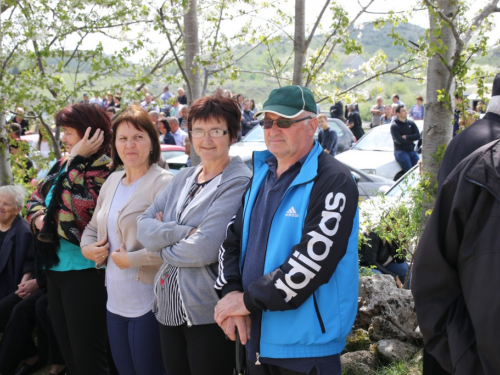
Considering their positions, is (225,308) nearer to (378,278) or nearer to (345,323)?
(345,323)

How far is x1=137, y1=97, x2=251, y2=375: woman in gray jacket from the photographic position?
294 cm

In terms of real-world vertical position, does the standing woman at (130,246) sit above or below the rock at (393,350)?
above

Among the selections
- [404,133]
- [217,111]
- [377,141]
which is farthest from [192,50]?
[377,141]

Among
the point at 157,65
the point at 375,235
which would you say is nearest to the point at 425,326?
the point at 375,235

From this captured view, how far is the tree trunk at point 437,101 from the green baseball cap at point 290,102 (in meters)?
1.98

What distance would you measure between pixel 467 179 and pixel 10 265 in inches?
178

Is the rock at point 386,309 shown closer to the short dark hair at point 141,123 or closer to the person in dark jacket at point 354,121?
the short dark hair at point 141,123

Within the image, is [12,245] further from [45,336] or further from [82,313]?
[82,313]

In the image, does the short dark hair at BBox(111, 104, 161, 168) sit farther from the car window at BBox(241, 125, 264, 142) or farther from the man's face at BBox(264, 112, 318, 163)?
the car window at BBox(241, 125, 264, 142)

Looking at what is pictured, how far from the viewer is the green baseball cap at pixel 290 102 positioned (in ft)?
8.70

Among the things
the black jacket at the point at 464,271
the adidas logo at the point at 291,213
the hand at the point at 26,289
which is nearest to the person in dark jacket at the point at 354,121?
the hand at the point at 26,289

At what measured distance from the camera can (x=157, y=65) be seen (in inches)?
255

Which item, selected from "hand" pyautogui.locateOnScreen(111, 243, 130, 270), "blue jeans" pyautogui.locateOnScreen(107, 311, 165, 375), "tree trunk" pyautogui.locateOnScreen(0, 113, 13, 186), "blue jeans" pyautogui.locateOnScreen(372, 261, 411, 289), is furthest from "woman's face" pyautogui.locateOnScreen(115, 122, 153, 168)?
"tree trunk" pyautogui.locateOnScreen(0, 113, 13, 186)

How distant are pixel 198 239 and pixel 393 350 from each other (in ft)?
5.62
